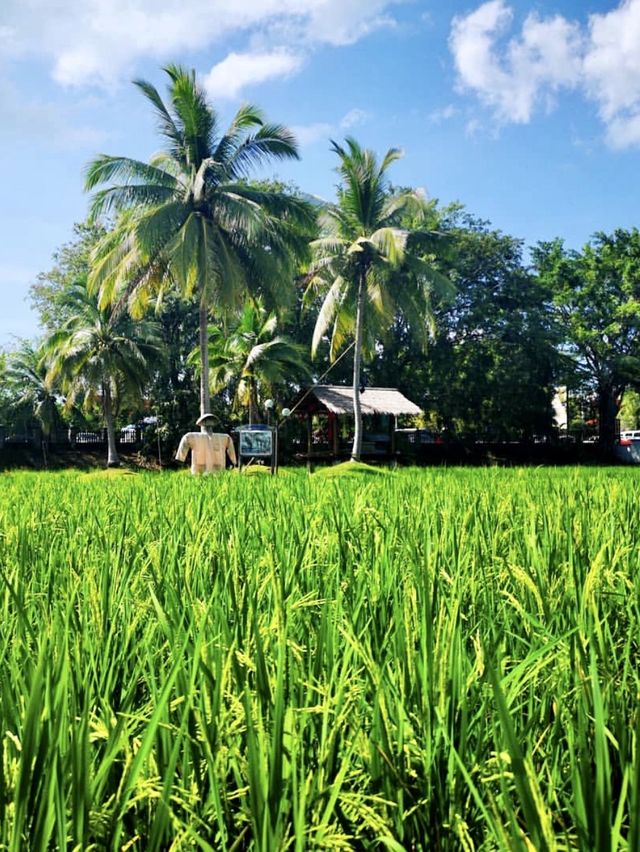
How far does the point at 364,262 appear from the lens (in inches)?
714

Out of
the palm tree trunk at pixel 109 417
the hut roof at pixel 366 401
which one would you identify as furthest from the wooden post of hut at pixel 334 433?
the palm tree trunk at pixel 109 417

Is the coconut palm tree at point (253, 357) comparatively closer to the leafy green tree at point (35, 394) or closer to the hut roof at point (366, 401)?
the hut roof at point (366, 401)

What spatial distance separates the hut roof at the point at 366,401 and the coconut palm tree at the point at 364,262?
3.31 meters

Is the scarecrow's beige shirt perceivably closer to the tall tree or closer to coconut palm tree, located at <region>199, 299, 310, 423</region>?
coconut palm tree, located at <region>199, 299, 310, 423</region>

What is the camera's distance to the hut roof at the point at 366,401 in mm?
22000

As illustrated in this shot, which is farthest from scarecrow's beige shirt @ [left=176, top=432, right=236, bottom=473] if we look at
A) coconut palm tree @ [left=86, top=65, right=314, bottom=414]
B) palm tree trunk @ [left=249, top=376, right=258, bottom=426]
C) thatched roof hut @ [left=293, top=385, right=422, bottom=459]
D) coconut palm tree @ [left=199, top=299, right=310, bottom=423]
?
thatched roof hut @ [left=293, top=385, right=422, bottom=459]

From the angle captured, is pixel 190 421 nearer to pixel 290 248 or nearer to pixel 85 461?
pixel 85 461

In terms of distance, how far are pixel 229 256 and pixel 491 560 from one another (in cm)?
1450

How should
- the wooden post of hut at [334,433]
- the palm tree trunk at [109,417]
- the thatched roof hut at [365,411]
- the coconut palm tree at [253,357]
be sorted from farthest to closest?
the palm tree trunk at [109,417] < the wooden post of hut at [334,433] < the thatched roof hut at [365,411] < the coconut palm tree at [253,357]

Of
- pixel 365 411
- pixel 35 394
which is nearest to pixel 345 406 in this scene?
pixel 365 411

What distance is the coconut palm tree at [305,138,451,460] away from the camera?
17.6 meters

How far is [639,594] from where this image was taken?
1295 mm

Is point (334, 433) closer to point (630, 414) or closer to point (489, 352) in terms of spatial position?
point (489, 352)

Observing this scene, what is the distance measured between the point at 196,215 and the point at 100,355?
8503 mm
